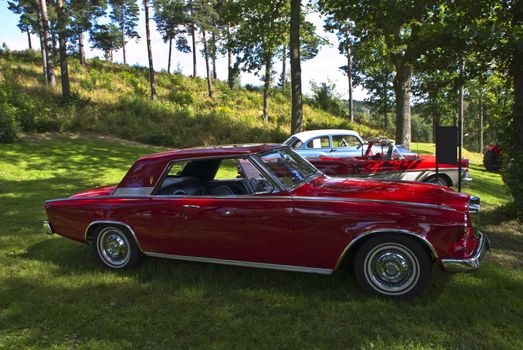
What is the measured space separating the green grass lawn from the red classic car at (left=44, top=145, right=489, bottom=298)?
0.27 meters

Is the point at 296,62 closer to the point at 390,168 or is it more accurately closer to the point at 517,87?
the point at 390,168

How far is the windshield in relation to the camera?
4.33 meters

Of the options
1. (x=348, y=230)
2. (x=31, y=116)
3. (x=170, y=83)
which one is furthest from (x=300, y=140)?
(x=170, y=83)

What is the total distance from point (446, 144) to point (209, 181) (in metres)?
3.75

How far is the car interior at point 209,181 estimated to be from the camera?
14.1 feet

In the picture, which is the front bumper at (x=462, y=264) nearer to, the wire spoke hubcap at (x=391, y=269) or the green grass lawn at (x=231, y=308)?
the wire spoke hubcap at (x=391, y=269)

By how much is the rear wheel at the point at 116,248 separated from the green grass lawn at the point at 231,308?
150 mm

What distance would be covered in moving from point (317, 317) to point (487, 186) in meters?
10.5

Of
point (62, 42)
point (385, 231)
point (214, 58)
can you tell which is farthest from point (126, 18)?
point (385, 231)

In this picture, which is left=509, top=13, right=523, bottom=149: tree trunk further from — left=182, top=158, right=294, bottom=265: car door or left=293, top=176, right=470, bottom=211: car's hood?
left=182, top=158, right=294, bottom=265: car door

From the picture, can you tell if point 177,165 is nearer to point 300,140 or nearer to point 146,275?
point 146,275

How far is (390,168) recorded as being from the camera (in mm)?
9164

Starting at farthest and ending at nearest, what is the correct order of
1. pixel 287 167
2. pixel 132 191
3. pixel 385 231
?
pixel 132 191, pixel 287 167, pixel 385 231

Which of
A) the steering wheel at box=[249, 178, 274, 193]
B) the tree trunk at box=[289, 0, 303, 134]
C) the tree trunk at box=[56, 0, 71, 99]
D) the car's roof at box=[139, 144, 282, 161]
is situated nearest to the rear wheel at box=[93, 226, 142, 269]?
the car's roof at box=[139, 144, 282, 161]
